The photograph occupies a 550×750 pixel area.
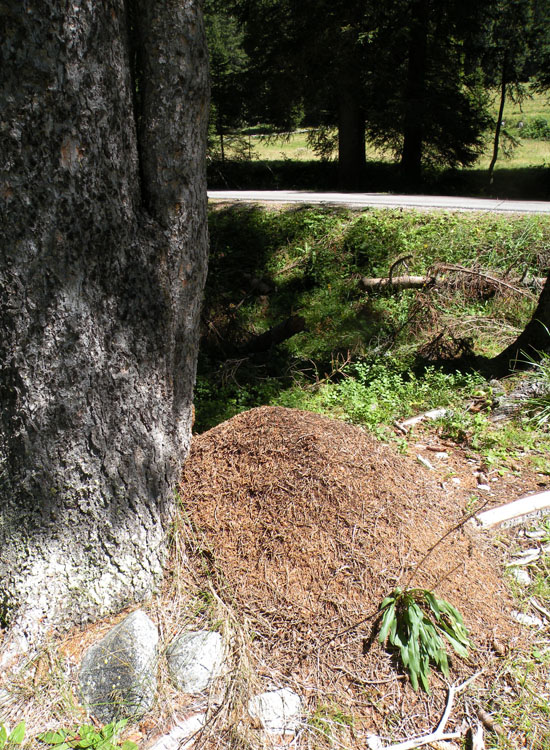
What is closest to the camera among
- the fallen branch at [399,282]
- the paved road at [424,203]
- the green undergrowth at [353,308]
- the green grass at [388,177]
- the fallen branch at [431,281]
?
the green undergrowth at [353,308]

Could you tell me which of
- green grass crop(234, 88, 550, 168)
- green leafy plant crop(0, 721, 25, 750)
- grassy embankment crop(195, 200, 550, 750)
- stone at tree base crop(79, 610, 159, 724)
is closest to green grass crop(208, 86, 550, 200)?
green grass crop(234, 88, 550, 168)

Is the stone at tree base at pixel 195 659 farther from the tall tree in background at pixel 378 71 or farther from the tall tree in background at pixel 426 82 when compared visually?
the tall tree in background at pixel 426 82

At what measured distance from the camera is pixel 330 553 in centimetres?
293

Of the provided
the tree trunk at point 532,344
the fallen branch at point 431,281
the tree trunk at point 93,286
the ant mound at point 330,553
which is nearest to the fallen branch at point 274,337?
the fallen branch at point 431,281

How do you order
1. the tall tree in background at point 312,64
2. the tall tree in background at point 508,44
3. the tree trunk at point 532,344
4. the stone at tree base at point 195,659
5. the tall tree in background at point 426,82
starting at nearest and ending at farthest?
1. the stone at tree base at point 195,659
2. the tree trunk at point 532,344
3. the tall tree in background at point 312,64
4. the tall tree in background at point 426,82
5. the tall tree in background at point 508,44

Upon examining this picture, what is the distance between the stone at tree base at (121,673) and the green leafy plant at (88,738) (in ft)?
0.28

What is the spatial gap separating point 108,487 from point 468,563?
1.95 meters

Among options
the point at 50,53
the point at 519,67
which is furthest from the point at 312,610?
the point at 519,67

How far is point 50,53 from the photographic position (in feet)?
7.07

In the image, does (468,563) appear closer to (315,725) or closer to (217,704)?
(315,725)

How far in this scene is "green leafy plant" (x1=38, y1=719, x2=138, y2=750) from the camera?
2.30m

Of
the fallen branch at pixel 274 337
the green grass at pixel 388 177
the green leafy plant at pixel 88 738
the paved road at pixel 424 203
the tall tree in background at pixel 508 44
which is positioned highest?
the tall tree in background at pixel 508 44

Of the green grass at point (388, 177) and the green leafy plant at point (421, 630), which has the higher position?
the green grass at point (388, 177)

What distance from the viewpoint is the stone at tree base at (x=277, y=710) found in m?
2.43
